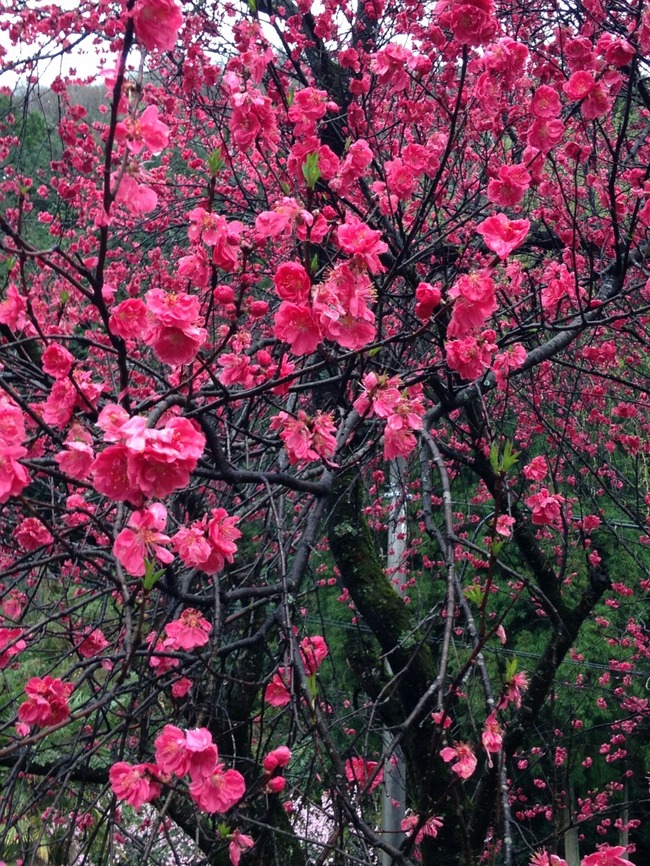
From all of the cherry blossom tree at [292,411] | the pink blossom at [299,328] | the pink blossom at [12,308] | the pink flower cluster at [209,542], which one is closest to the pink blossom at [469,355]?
the cherry blossom tree at [292,411]

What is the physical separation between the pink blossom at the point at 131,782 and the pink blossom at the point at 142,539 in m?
0.48

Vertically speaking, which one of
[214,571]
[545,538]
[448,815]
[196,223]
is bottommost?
[448,815]

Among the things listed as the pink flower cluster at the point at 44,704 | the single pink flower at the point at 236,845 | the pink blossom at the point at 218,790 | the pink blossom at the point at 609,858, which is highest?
the pink flower cluster at the point at 44,704

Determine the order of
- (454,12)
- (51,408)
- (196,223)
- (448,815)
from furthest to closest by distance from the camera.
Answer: (448,815)
(454,12)
(196,223)
(51,408)

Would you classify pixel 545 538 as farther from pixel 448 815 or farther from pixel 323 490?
pixel 323 490

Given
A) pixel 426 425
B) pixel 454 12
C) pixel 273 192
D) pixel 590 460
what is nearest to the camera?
pixel 454 12

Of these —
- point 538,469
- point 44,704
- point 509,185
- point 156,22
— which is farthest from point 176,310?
point 538,469

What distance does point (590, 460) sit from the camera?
19.1 feet

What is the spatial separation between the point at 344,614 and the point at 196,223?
22.1 feet

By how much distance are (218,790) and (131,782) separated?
0.63 feet

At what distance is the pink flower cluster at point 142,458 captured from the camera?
1.17m

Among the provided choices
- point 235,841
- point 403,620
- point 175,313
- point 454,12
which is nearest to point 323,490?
point 175,313

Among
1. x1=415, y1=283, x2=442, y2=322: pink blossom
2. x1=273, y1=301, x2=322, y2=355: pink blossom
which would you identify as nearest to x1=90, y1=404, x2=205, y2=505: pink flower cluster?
x1=273, y1=301, x2=322, y2=355: pink blossom

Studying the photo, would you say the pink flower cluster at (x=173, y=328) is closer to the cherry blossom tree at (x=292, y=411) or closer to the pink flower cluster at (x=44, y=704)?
the cherry blossom tree at (x=292, y=411)
